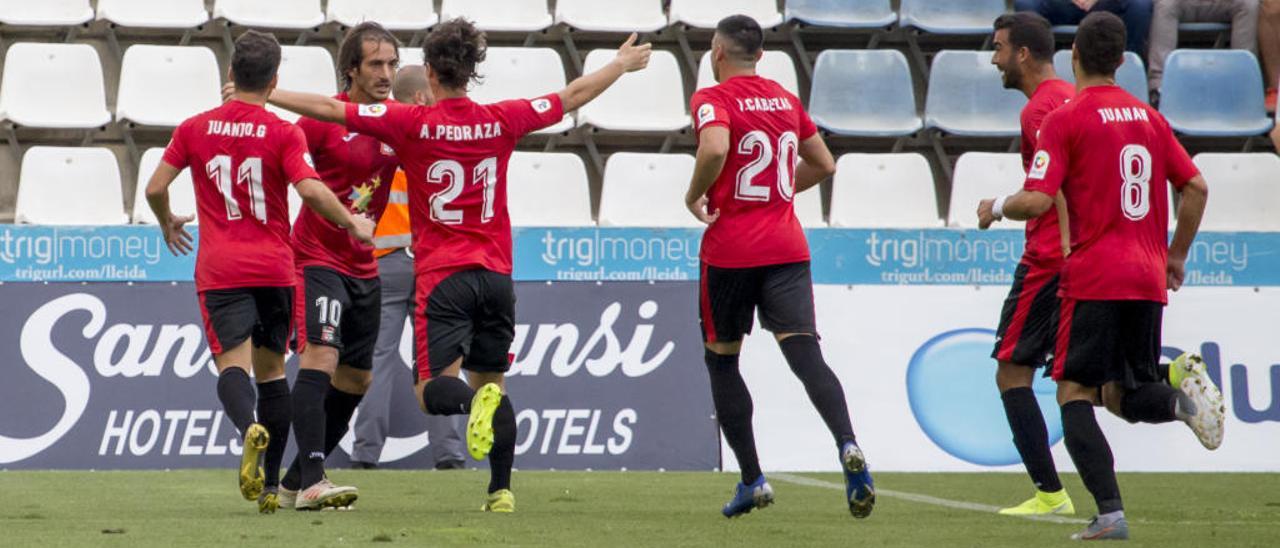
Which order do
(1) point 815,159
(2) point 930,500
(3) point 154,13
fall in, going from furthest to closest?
(3) point 154,13 < (2) point 930,500 < (1) point 815,159

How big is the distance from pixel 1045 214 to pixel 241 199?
3040 millimetres

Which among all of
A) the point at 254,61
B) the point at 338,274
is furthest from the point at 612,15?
the point at 254,61

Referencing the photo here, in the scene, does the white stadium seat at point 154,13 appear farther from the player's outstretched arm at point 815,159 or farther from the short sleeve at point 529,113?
the player's outstretched arm at point 815,159

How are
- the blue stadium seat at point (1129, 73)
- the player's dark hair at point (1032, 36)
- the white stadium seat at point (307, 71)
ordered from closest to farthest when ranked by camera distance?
the player's dark hair at point (1032, 36) < the white stadium seat at point (307, 71) < the blue stadium seat at point (1129, 73)

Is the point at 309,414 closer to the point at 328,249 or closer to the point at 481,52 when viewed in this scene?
the point at 328,249

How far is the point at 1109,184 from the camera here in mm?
5727

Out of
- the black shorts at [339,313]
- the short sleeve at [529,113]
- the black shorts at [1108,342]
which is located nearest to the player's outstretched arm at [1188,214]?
the black shorts at [1108,342]

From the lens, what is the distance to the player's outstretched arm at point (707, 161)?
6543 mm

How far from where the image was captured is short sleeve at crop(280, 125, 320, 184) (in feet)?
21.2

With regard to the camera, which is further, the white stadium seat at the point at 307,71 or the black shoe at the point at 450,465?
the white stadium seat at the point at 307,71

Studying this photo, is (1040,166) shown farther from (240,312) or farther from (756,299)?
(240,312)

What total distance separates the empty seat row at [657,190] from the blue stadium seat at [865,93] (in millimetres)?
520

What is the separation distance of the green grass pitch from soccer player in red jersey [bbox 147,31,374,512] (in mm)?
649

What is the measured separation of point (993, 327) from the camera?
10.1 m
